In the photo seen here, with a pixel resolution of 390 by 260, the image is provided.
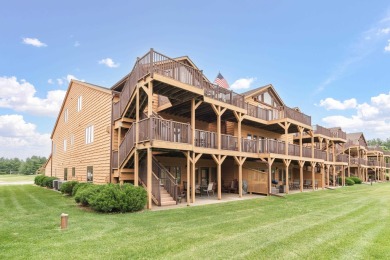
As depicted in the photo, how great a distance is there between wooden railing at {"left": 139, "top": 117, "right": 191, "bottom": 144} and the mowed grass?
3322 millimetres

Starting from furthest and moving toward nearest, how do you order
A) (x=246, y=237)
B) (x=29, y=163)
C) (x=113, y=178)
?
(x=29, y=163) < (x=113, y=178) < (x=246, y=237)

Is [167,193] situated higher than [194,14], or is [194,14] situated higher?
[194,14]

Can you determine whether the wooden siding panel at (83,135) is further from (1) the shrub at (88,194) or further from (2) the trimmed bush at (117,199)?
(2) the trimmed bush at (117,199)

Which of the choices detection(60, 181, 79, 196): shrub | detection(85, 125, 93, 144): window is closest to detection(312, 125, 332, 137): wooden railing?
detection(85, 125, 93, 144): window

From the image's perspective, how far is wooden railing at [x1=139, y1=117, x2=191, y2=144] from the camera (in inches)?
471

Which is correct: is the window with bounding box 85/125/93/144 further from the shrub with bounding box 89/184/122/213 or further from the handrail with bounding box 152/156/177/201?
the shrub with bounding box 89/184/122/213

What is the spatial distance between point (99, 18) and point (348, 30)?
26.2 m

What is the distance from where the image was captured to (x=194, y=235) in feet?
24.5

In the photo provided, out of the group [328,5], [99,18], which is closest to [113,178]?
[99,18]

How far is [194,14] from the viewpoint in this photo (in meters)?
23.4

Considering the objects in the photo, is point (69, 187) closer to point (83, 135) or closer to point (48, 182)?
point (83, 135)

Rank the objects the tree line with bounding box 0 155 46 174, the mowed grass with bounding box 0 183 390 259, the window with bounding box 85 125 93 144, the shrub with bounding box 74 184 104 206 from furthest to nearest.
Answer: the tree line with bounding box 0 155 46 174 < the window with bounding box 85 125 93 144 < the shrub with bounding box 74 184 104 206 < the mowed grass with bounding box 0 183 390 259

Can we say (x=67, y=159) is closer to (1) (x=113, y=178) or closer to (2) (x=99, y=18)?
(1) (x=113, y=178)

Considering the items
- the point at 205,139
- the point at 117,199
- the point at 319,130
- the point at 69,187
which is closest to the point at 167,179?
the point at 205,139
